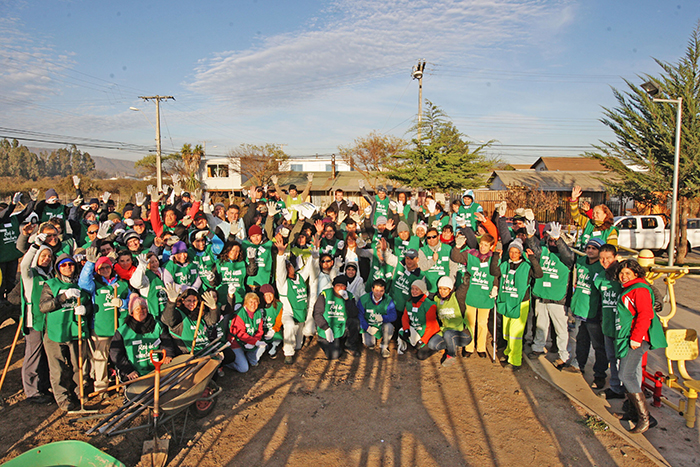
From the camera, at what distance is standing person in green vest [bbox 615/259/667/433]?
411 cm

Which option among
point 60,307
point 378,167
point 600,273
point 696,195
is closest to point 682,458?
point 600,273

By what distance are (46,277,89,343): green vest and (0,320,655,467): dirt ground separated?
0.87m

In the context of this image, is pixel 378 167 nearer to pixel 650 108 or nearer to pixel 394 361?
pixel 650 108

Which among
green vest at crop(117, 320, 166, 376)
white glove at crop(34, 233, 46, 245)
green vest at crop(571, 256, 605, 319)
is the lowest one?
green vest at crop(117, 320, 166, 376)

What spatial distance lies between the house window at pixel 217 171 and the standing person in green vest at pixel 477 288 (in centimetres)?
3737

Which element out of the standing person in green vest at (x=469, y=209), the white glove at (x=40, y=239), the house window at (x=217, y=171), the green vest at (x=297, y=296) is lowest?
the green vest at (x=297, y=296)

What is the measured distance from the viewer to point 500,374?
18.1 ft

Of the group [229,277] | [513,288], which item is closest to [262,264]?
[229,277]

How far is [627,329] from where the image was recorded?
4.28 metres

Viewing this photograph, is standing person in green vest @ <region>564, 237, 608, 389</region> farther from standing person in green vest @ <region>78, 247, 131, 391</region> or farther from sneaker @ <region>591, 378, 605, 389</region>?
standing person in green vest @ <region>78, 247, 131, 391</region>

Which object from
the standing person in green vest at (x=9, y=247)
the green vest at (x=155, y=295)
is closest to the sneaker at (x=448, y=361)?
the green vest at (x=155, y=295)

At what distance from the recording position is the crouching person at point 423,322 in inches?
236

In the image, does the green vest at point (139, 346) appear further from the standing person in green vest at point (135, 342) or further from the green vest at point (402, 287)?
the green vest at point (402, 287)

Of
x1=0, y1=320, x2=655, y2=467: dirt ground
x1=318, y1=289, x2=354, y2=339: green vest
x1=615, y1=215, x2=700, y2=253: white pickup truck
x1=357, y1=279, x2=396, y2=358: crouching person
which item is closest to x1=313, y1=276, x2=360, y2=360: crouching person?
x1=318, y1=289, x2=354, y2=339: green vest
